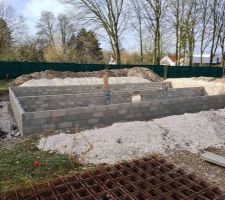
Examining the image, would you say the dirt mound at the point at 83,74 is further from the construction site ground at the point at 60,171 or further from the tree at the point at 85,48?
the tree at the point at 85,48

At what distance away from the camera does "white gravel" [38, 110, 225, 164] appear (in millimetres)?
4414

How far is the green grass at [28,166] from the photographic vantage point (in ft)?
11.3

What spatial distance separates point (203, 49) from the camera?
26.5 meters

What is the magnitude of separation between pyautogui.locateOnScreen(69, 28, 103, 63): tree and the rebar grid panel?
25.9 m

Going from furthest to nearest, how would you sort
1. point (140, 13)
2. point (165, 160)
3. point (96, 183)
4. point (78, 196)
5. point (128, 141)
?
point (140, 13), point (128, 141), point (165, 160), point (96, 183), point (78, 196)

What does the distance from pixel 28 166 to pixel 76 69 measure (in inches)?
611

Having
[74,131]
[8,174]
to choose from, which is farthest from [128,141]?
[8,174]

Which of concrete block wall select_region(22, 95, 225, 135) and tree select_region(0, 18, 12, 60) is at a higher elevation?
tree select_region(0, 18, 12, 60)

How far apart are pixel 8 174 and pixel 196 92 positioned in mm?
10621

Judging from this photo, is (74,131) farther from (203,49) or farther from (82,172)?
(203,49)

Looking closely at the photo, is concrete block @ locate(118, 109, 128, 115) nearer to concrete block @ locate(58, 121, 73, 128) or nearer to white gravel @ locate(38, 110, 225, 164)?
white gravel @ locate(38, 110, 225, 164)

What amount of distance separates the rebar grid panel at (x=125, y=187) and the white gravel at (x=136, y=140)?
0.56 meters

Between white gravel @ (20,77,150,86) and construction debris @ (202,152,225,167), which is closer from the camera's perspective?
construction debris @ (202,152,225,167)

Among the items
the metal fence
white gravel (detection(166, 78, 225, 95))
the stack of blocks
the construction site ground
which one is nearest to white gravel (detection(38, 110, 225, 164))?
the construction site ground
